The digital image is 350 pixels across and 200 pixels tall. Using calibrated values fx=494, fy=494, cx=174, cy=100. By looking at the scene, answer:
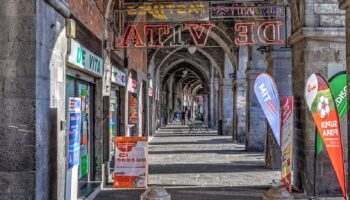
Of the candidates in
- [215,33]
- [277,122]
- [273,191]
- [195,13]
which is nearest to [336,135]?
[273,191]

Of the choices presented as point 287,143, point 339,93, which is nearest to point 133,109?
point 287,143

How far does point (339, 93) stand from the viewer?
853 centimetres

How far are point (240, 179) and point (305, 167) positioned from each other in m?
2.18

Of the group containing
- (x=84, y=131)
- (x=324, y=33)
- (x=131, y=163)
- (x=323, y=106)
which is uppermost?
(x=324, y=33)

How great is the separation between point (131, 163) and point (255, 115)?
27.7 ft

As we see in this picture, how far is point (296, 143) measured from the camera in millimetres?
9602

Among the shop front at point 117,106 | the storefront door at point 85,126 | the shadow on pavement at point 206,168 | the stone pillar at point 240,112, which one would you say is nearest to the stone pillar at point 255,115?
the shadow on pavement at point 206,168

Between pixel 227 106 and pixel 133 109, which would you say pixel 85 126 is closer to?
pixel 133 109

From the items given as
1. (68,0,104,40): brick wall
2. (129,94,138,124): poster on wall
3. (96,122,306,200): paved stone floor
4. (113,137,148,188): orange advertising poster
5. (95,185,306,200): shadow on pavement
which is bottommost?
(95,185,306,200): shadow on pavement

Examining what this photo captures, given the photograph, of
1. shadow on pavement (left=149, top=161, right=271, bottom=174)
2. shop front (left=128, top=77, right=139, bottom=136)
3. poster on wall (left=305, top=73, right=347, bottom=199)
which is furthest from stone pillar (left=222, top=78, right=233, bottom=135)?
poster on wall (left=305, top=73, right=347, bottom=199)

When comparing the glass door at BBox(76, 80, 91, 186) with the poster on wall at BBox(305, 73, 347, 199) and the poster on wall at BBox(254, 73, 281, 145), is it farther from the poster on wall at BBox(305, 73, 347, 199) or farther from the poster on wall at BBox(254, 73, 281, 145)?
the poster on wall at BBox(305, 73, 347, 199)

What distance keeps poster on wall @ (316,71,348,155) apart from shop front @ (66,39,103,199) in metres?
4.12

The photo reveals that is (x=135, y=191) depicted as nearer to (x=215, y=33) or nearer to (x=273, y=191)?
(x=273, y=191)

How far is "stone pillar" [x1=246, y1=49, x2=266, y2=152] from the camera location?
1688 centimetres
